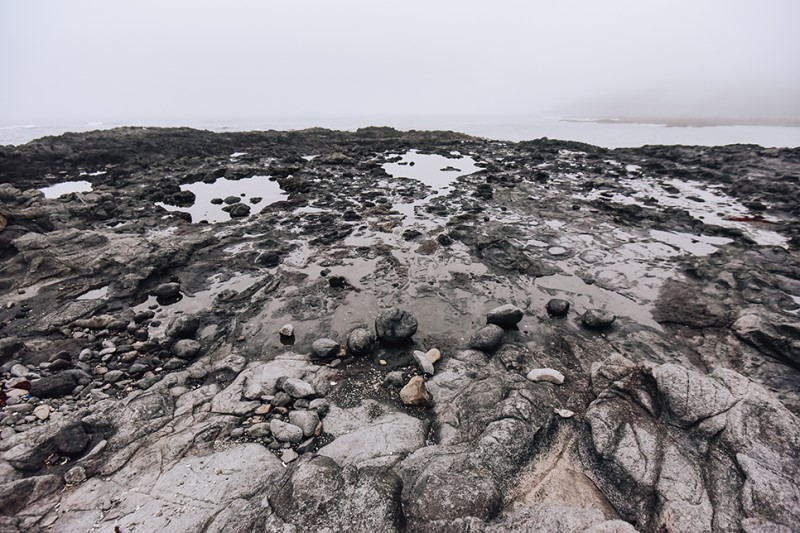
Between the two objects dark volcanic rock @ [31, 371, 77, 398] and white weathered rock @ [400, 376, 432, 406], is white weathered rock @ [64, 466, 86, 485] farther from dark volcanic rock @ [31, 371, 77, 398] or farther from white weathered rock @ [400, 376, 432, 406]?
white weathered rock @ [400, 376, 432, 406]

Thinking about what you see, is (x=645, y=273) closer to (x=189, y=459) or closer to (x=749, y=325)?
(x=749, y=325)

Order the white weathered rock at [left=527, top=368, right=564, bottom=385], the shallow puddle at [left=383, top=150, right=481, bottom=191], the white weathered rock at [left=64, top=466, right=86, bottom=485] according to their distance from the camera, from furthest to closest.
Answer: the shallow puddle at [left=383, top=150, right=481, bottom=191] < the white weathered rock at [left=527, top=368, right=564, bottom=385] < the white weathered rock at [left=64, top=466, right=86, bottom=485]

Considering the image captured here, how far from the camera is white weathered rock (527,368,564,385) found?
20.4ft

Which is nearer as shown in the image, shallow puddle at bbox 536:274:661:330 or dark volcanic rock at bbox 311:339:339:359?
dark volcanic rock at bbox 311:339:339:359

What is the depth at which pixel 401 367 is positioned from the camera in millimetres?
7020

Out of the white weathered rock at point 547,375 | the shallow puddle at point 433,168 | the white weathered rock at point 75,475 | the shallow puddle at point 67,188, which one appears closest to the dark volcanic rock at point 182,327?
the white weathered rock at point 75,475

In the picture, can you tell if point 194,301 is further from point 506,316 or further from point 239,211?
point 506,316

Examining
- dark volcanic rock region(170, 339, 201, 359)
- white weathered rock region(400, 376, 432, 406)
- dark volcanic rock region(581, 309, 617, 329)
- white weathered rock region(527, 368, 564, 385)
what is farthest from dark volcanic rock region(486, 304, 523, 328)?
dark volcanic rock region(170, 339, 201, 359)

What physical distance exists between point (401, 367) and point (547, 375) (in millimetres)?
2774

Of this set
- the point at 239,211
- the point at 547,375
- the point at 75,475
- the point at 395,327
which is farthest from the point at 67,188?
the point at 547,375

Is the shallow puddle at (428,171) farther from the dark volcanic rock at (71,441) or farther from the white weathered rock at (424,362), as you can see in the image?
the dark volcanic rock at (71,441)

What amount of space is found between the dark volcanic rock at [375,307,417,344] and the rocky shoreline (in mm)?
57

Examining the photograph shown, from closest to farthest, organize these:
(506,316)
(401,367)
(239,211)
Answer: (401,367)
(506,316)
(239,211)

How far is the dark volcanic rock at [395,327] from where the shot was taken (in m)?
7.58
